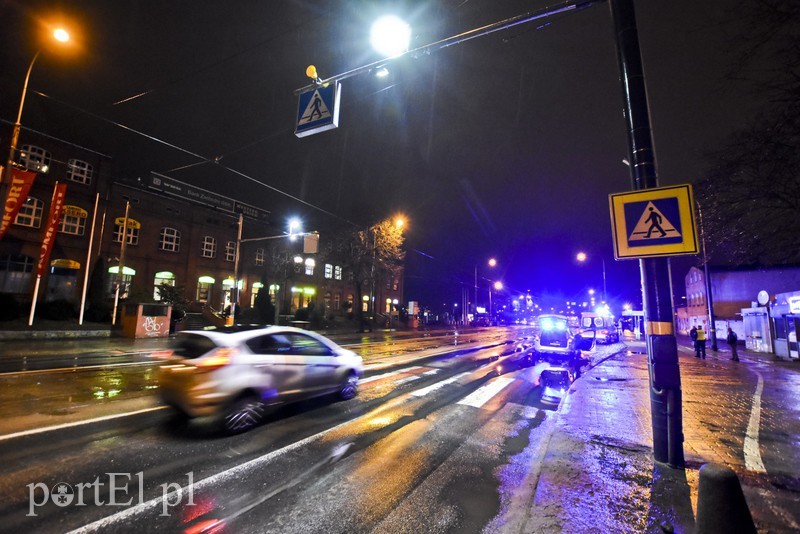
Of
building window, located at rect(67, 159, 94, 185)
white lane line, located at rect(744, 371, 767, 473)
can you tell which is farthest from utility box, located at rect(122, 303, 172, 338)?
white lane line, located at rect(744, 371, 767, 473)

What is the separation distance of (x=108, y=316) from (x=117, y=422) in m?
25.0

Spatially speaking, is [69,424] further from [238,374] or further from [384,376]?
[384,376]

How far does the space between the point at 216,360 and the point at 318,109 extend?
202 inches

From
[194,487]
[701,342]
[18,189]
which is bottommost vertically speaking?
[194,487]

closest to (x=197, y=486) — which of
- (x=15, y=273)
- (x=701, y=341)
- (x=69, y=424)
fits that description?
(x=69, y=424)

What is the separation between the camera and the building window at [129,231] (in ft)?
102

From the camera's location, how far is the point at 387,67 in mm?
6871

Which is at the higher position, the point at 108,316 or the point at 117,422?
the point at 108,316

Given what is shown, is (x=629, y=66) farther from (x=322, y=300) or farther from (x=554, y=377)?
(x=322, y=300)

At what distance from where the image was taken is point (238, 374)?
6020mm

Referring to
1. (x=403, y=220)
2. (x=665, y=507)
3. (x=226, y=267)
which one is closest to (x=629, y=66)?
(x=665, y=507)

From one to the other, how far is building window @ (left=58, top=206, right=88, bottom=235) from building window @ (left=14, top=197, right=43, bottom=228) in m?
1.28

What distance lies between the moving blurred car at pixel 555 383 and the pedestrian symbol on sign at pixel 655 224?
18.1 feet

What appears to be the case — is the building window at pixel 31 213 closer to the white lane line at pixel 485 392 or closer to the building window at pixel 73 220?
the building window at pixel 73 220
